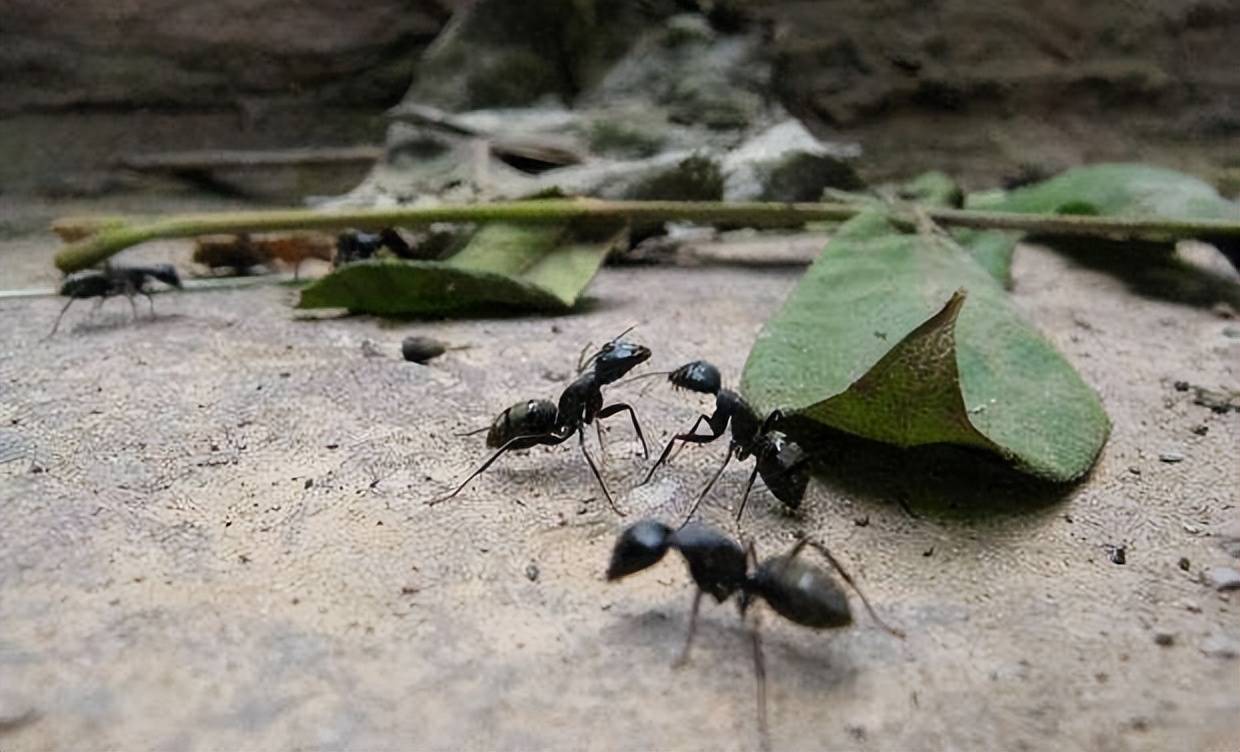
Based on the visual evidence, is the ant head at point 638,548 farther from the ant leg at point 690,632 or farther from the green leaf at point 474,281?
the green leaf at point 474,281

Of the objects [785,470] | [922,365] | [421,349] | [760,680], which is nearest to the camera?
[760,680]

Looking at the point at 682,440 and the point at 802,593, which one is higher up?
the point at 802,593

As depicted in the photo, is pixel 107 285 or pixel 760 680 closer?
pixel 760 680

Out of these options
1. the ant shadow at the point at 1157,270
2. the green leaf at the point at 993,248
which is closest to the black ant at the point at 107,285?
the green leaf at the point at 993,248

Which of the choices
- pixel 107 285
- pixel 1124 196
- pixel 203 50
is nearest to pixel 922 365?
pixel 1124 196

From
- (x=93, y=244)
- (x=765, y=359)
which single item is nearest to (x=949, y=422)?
(x=765, y=359)

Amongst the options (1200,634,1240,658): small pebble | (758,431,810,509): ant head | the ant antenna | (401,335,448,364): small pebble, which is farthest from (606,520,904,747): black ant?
(401,335,448,364): small pebble

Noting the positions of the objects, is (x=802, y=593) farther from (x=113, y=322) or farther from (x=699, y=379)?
(x=113, y=322)

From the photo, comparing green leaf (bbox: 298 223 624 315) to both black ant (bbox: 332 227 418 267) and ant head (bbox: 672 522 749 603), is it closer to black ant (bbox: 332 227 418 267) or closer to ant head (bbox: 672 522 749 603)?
black ant (bbox: 332 227 418 267)
